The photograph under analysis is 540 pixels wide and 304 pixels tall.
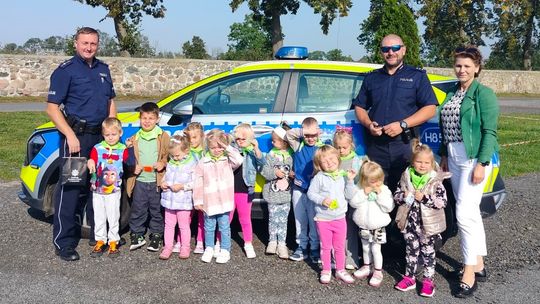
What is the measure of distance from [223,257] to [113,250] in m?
1.00

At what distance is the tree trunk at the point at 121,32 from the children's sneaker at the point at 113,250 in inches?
875

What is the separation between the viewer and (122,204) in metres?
4.94

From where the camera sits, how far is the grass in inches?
327

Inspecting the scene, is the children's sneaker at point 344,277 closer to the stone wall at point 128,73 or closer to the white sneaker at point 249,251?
the white sneaker at point 249,251

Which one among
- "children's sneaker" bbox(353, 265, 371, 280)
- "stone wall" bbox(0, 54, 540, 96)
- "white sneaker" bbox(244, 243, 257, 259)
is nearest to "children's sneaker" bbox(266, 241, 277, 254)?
"white sneaker" bbox(244, 243, 257, 259)

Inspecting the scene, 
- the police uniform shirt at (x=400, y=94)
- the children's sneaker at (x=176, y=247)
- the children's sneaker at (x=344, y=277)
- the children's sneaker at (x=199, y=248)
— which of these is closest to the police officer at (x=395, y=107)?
the police uniform shirt at (x=400, y=94)

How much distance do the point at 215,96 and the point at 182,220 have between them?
1.24m

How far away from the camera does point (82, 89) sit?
14.6ft

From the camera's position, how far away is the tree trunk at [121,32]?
25422mm

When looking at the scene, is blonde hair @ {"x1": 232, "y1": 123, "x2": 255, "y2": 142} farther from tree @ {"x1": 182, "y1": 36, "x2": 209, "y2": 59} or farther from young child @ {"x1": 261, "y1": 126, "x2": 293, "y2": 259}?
tree @ {"x1": 182, "y1": 36, "x2": 209, "y2": 59}

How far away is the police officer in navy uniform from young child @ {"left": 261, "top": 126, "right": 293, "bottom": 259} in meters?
1.49

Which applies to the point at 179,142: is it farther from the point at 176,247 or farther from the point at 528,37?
the point at 528,37

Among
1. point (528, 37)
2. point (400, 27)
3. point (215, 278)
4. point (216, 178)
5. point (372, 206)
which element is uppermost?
point (528, 37)

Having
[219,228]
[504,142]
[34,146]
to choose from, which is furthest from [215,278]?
[504,142]
